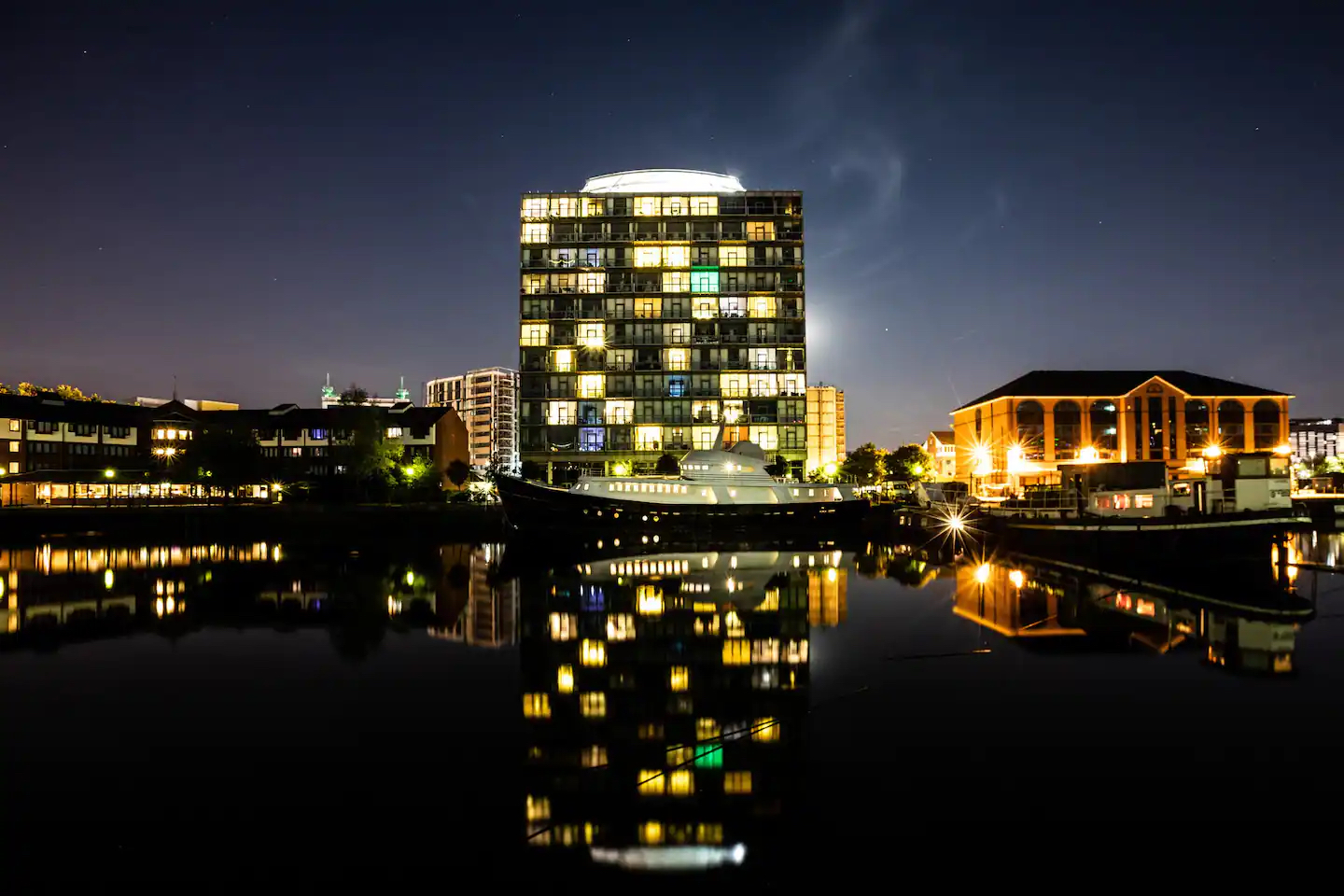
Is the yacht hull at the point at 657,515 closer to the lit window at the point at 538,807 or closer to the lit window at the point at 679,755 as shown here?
the lit window at the point at 679,755

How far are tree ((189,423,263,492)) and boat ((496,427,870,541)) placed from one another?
1376 inches

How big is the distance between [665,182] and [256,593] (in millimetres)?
68051

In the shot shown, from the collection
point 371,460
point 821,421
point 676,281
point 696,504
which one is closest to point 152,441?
point 371,460

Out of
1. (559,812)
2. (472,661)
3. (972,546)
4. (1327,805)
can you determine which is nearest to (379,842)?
(559,812)

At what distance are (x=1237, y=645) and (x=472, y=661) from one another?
52.9 ft

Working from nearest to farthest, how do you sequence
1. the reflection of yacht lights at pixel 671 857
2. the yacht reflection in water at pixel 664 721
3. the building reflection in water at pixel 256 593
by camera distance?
the reflection of yacht lights at pixel 671 857 → the yacht reflection in water at pixel 664 721 → the building reflection in water at pixel 256 593

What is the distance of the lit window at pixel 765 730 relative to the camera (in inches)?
379

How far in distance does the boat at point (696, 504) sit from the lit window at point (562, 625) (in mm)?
25835

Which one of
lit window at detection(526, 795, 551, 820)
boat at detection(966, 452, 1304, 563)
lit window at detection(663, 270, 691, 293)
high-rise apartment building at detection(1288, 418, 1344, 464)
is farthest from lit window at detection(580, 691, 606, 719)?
high-rise apartment building at detection(1288, 418, 1344, 464)

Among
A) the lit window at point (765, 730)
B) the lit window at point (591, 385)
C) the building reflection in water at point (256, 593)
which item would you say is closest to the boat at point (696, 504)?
the building reflection in water at point (256, 593)

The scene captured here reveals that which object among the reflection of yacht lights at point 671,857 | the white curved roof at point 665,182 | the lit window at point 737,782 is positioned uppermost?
the white curved roof at point 665,182

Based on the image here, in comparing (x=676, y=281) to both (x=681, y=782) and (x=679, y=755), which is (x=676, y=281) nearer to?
(x=679, y=755)

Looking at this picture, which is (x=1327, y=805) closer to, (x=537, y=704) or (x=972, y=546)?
(x=537, y=704)

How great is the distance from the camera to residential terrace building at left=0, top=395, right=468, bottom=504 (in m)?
71.4
